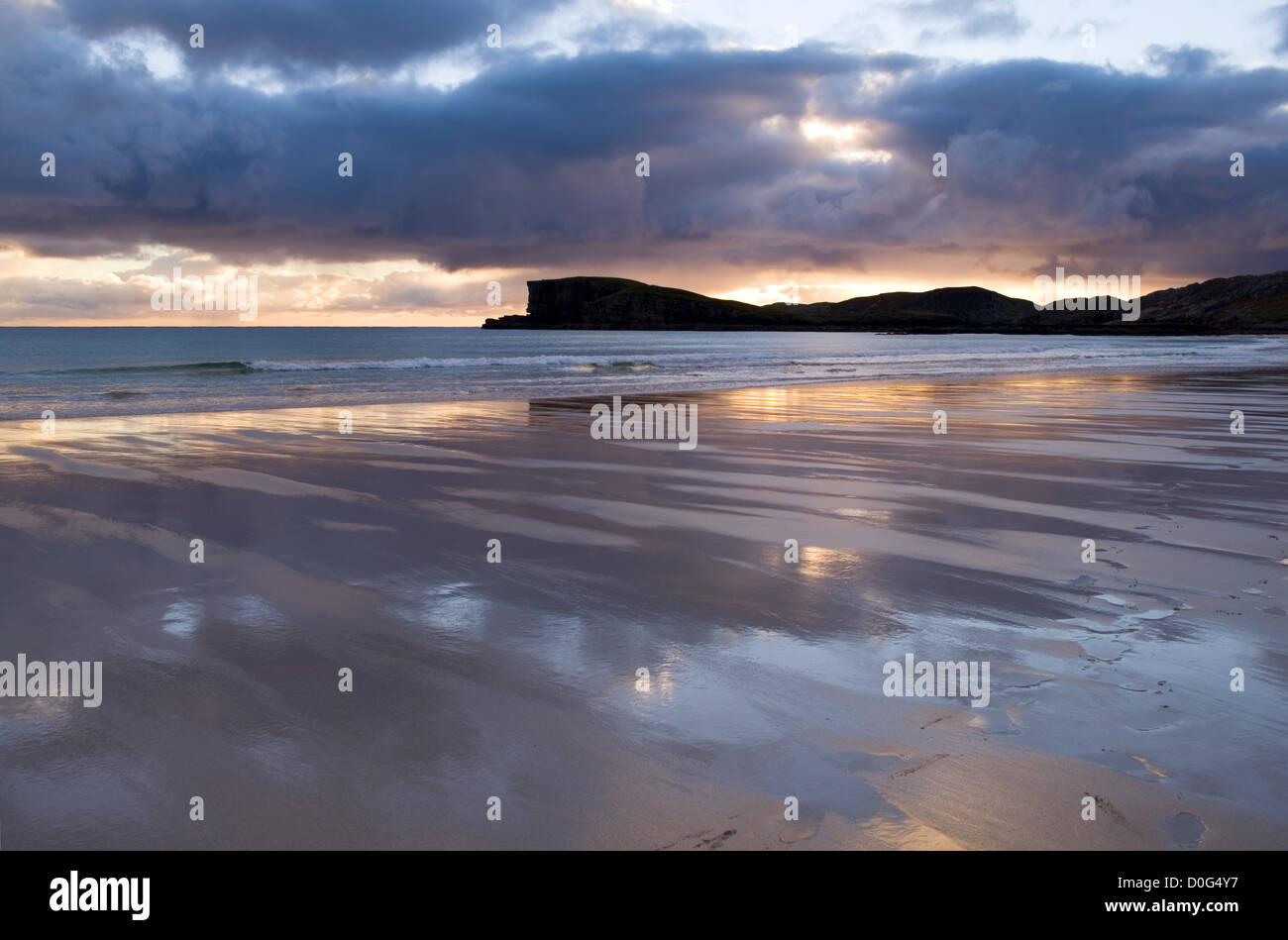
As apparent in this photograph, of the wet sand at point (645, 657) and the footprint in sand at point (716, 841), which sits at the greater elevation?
the wet sand at point (645, 657)

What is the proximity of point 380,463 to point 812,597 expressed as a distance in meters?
8.18

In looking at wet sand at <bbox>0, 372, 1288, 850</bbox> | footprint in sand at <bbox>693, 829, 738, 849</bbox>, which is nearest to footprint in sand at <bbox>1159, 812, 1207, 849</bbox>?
wet sand at <bbox>0, 372, 1288, 850</bbox>

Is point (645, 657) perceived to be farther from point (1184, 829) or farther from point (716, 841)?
point (1184, 829)

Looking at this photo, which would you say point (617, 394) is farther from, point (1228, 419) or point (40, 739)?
point (40, 739)

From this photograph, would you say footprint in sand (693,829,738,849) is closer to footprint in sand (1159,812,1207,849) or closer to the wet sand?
the wet sand

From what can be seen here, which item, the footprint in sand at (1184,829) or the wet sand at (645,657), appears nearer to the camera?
the footprint in sand at (1184,829)

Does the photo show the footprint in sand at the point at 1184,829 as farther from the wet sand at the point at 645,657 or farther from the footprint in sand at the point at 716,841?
the footprint in sand at the point at 716,841

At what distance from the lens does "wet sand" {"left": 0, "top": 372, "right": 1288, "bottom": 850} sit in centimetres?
362

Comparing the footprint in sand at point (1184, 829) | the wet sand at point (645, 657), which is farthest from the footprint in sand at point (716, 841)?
the footprint in sand at point (1184, 829)

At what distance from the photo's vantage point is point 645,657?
527 cm

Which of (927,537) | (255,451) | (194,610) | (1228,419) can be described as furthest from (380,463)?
(1228,419)

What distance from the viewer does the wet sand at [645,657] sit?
3617 millimetres

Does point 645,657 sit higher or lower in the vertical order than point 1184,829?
higher

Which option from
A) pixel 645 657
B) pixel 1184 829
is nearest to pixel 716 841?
pixel 1184 829
